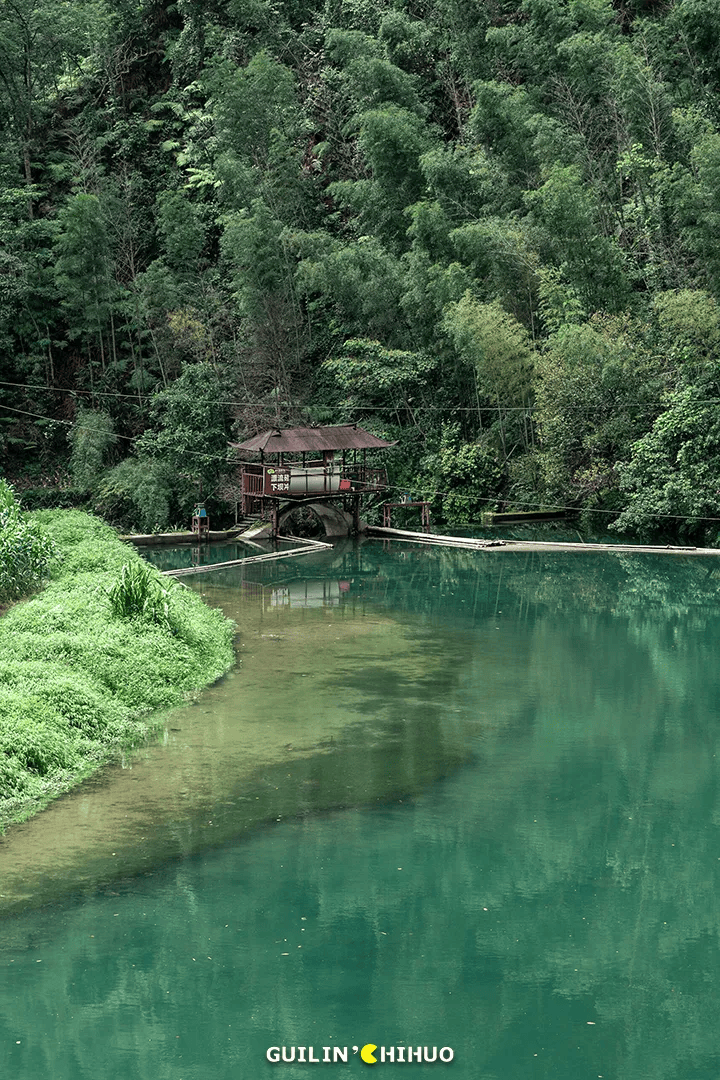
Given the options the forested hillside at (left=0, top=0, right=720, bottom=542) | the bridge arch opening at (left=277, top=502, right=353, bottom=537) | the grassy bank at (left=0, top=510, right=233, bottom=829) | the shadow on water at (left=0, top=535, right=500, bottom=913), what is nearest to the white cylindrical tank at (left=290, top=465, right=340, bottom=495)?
the bridge arch opening at (left=277, top=502, right=353, bottom=537)

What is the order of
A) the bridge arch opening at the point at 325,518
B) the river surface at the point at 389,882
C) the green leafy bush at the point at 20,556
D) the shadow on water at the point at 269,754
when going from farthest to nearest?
1. the bridge arch opening at the point at 325,518
2. the green leafy bush at the point at 20,556
3. the shadow on water at the point at 269,754
4. the river surface at the point at 389,882

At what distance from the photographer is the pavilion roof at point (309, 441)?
25688 mm

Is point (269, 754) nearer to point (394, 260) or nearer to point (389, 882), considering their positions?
point (389, 882)

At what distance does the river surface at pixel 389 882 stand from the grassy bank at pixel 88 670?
14.2 inches

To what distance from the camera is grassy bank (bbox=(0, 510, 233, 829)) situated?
1025 centimetres

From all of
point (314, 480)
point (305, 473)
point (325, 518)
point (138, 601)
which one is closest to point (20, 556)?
point (138, 601)

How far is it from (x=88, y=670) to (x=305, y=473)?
14.3 m

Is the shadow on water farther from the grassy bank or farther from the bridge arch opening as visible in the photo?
the bridge arch opening

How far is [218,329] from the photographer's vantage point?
103 ft

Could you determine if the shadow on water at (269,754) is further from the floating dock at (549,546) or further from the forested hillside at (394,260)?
the forested hillside at (394,260)

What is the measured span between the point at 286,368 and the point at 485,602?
43.3 ft

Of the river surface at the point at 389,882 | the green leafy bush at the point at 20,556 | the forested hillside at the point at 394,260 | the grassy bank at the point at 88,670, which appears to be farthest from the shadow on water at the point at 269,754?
the forested hillside at the point at 394,260

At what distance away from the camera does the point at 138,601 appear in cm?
1430

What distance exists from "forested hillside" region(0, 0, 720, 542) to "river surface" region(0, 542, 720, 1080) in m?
12.2
